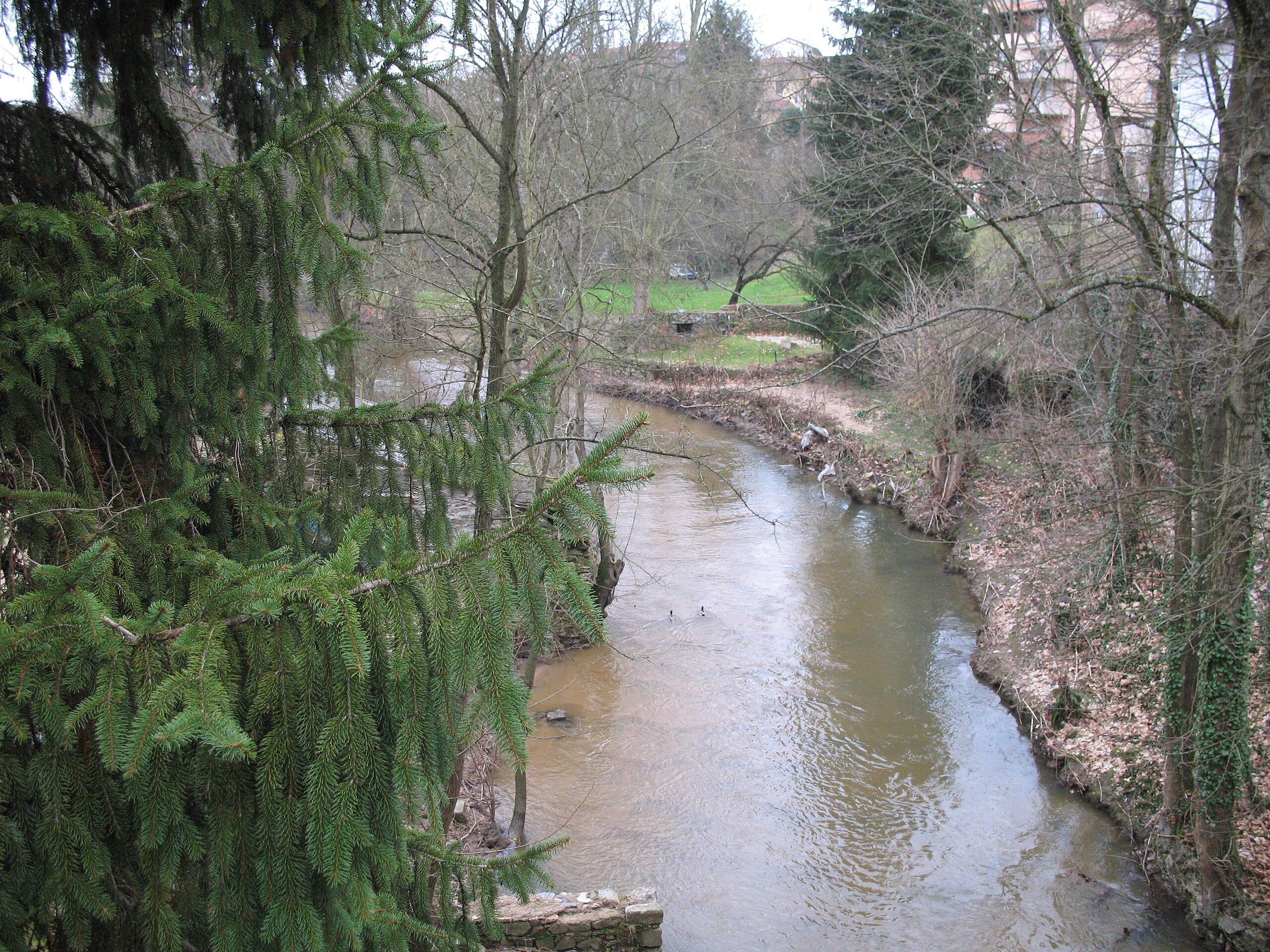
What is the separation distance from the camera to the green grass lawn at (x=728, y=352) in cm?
2583

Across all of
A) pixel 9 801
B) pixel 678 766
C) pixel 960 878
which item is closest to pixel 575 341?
pixel 678 766

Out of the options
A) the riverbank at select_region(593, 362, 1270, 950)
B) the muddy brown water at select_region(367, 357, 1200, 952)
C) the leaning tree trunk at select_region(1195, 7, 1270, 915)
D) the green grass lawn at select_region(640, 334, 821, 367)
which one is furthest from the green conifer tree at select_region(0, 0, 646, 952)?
the green grass lawn at select_region(640, 334, 821, 367)

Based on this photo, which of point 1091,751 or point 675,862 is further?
point 1091,751

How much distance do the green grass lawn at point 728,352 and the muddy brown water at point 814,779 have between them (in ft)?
36.9

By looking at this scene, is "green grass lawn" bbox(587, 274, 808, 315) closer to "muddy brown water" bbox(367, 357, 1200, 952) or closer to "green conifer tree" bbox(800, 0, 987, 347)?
"green conifer tree" bbox(800, 0, 987, 347)

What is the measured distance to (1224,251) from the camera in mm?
7586

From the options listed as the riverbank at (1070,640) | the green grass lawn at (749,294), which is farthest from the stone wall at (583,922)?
the green grass lawn at (749,294)

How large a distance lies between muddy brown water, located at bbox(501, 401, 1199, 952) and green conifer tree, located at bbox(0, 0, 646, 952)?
17.1 feet

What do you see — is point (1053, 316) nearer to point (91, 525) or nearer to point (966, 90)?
point (966, 90)

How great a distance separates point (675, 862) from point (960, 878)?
2.77m

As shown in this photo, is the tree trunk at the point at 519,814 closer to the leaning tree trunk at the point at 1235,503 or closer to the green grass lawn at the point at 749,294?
the leaning tree trunk at the point at 1235,503

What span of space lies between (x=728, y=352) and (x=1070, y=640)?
18383 mm

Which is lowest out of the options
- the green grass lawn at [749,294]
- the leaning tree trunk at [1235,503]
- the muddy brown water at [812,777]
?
the muddy brown water at [812,777]

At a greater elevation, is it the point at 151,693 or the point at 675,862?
the point at 151,693
